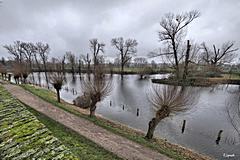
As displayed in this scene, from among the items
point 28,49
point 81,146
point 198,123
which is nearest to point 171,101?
point 81,146

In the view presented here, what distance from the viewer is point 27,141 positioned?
2646 mm

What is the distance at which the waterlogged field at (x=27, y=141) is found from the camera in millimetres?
2381

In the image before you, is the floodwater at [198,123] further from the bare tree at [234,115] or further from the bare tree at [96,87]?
the bare tree at [96,87]

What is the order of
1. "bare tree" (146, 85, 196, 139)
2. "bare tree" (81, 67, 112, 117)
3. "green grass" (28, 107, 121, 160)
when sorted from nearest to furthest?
"green grass" (28, 107, 121, 160)
"bare tree" (146, 85, 196, 139)
"bare tree" (81, 67, 112, 117)

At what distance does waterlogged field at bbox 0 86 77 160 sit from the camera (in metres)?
2.38

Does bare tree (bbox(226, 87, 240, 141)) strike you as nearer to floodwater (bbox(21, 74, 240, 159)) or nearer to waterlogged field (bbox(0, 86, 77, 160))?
floodwater (bbox(21, 74, 240, 159))

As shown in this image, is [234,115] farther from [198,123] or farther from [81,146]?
[81,146]

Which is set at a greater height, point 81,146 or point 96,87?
point 96,87

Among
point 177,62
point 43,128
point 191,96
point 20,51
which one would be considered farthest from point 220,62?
point 20,51

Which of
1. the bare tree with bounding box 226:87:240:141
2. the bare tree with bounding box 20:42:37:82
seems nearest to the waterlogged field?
the bare tree with bounding box 226:87:240:141

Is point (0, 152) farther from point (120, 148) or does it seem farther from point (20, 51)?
point (20, 51)

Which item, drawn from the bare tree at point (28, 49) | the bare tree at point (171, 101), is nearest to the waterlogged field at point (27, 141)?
the bare tree at point (171, 101)

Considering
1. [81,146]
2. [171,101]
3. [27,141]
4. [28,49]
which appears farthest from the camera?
[28,49]

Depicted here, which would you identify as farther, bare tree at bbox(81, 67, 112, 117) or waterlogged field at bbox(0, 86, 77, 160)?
bare tree at bbox(81, 67, 112, 117)
